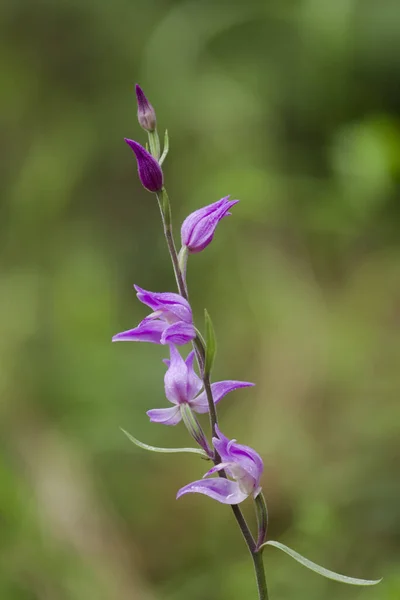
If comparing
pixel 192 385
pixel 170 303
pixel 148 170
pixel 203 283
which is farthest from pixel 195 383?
pixel 203 283

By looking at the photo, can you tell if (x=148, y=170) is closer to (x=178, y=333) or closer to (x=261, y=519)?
(x=178, y=333)

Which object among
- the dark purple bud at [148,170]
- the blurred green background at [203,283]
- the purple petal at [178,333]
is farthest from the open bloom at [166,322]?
the blurred green background at [203,283]

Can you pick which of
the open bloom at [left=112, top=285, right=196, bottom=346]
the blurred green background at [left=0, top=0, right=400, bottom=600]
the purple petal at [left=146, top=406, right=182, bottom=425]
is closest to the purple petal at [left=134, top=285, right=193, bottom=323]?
the open bloom at [left=112, top=285, right=196, bottom=346]

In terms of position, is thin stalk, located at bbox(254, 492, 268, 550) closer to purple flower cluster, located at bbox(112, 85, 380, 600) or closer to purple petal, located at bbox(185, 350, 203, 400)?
purple flower cluster, located at bbox(112, 85, 380, 600)

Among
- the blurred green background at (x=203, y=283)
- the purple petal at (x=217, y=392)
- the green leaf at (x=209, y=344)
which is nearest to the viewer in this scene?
the green leaf at (x=209, y=344)

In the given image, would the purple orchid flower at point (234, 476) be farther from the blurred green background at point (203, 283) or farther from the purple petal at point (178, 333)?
the blurred green background at point (203, 283)

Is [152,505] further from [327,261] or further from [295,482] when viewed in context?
[327,261]
